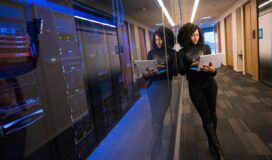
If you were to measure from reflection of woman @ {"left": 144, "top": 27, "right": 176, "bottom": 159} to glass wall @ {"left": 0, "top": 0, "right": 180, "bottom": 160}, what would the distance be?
1cm

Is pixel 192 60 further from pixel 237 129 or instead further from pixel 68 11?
pixel 68 11

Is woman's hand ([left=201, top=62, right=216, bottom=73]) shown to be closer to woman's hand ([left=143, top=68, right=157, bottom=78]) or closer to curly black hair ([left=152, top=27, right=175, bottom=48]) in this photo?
curly black hair ([left=152, top=27, right=175, bottom=48])

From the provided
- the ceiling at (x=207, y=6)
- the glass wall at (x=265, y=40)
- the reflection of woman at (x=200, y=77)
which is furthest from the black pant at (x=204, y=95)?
the ceiling at (x=207, y=6)

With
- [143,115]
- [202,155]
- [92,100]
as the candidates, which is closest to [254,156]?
[202,155]

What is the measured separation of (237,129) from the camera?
108 inches

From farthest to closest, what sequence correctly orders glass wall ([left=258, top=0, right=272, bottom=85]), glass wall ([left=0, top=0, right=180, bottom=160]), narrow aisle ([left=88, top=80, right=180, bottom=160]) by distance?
glass wall ([left=258, top=0, right=272, bottom=85]), narrow aisle ([left=88, top=80, right=180, bottom=160]), glass wall ([left=0, top=0, right=180, bottom=160])

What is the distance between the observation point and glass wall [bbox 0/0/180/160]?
69 cm

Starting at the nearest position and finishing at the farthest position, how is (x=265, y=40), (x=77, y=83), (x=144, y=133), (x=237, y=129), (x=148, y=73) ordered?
(x=77, y=83) < (x=148, y=73) < (x=144, y=133) < (x=237, y=129) < (x=265, y=40)

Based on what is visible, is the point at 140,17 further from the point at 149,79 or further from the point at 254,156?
the point at 254,156

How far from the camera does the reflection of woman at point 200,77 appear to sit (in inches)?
82.1

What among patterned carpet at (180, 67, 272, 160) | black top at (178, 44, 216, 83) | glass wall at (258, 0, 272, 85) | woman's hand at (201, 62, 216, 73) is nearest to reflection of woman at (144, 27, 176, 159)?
black top at (178, 44, 216, 83)

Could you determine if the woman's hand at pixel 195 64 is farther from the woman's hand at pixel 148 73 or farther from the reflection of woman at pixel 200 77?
the woman's hand at pixel 148 73

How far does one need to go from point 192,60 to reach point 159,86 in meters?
0.48

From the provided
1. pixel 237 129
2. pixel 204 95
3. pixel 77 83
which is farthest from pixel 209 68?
pixel 77 83
